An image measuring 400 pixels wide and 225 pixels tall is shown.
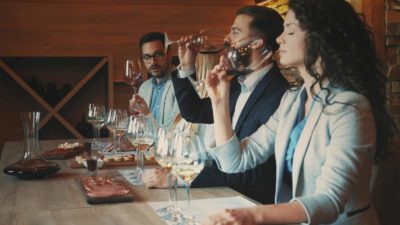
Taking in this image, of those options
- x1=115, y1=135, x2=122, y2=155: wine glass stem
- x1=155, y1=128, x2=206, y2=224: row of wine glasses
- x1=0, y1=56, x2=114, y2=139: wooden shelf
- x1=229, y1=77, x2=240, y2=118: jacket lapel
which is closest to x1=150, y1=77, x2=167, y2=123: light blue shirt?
x1=0, y1=56, x2=114, y2=139: wooden shelf

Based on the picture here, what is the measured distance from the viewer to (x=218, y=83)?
1776 millimetres

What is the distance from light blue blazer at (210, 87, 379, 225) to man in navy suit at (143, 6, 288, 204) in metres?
0.27

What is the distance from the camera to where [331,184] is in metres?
1.31

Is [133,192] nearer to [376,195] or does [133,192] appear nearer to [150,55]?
[376,195]

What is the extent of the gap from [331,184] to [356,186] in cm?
12

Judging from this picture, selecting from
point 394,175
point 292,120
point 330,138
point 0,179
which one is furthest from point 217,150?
point 0,179

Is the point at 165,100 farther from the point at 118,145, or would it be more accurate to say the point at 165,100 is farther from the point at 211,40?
the point at 211,40

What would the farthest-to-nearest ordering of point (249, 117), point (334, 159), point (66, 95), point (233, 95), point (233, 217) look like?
point (66, 95)
point (233, 95)
point (249, 117)
point (334, 159)
point (233, 217)

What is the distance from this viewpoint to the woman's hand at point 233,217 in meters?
1.16

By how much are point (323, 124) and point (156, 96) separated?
2.56 meters

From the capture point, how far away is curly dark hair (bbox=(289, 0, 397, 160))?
5.03 ft

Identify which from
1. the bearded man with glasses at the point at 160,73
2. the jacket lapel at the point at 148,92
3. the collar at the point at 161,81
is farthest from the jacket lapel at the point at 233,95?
the jacket lapel at the point at 148,92

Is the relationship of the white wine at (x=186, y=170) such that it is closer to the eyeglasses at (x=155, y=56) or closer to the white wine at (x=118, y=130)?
the white wine at (x=118, y=130)

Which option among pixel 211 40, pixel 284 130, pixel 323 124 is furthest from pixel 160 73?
pixel 323 124
